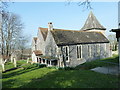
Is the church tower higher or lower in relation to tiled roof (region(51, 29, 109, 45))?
higher

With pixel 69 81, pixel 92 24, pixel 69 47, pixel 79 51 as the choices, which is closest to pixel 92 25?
pixel 92 24

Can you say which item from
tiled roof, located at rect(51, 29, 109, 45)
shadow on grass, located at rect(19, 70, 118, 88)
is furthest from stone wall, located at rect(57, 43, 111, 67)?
shadow on grass, located at rect(19, 70, 118, 88)

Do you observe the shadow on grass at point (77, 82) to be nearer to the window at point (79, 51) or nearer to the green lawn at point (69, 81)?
the green lawn at point (69, 81)

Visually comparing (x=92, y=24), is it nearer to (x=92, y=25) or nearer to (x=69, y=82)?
(x=92, y=25)

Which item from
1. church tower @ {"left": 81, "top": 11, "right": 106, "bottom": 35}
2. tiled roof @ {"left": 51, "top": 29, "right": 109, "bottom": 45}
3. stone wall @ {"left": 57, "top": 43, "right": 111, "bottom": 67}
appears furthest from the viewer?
church tower @ {"left": 81, "top": 11, "right": 106, "bottom": 35}

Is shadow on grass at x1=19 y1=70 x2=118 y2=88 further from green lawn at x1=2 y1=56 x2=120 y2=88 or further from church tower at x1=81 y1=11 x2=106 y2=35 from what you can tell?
church tower at x1=81 y1=11 x2=106 y2=35

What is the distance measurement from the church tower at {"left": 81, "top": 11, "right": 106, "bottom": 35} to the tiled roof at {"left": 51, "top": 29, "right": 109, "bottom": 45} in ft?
12.3

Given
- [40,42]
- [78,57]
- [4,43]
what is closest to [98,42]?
[78,57]

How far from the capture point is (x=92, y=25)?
114 ft

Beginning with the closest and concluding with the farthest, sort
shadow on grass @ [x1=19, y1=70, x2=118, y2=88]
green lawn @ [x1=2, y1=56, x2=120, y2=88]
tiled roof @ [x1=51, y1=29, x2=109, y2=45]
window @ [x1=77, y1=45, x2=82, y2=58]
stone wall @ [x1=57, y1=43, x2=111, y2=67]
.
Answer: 1. shadow on grass @ [x1=19, y1=70, x2=118, y2=88]
2. green lawn @ [x1=2, y1=56, x2=120, y2=88]
3. tiled roof @ [x1=51, y1=29, x2=109, y2=45]
4. stone wall @ [x1=57, y1=43, x2=111, y2=67]
5. window @ [x1=77, y1=45, x2=82, y2=58]

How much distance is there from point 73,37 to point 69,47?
11.4 ft

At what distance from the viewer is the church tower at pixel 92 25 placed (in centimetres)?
3447

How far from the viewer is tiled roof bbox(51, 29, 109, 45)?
23.2m

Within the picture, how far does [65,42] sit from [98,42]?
1016 centimetres
